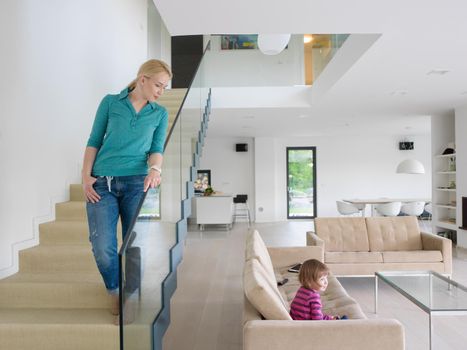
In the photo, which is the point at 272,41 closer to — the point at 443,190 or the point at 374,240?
the point at 374,240

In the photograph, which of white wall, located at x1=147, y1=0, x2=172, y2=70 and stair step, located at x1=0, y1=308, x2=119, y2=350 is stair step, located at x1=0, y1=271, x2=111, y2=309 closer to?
stair step, located at x1=0, y1=308, x2=119, y2=350

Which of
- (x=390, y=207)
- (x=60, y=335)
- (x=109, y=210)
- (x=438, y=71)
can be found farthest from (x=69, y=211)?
(x=390, y=207)

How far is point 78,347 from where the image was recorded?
2385 millimetres

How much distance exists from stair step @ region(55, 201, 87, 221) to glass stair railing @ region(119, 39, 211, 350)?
969 mm

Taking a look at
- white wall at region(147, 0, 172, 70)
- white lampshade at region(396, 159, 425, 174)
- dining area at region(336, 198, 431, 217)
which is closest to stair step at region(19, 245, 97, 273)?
white wall at region(147, 0, 172, 70)

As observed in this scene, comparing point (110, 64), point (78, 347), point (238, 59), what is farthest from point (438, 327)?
point (238, 59)

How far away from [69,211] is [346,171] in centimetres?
1163

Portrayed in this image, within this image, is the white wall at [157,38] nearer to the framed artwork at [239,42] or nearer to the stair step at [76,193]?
the framed artwork at [239,42]

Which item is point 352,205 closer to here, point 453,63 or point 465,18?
point 453,63

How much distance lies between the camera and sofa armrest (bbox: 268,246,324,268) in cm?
475

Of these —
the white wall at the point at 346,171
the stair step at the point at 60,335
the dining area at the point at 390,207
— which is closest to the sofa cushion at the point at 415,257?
the stair step at the point at 60,335

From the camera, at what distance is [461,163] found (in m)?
8.35

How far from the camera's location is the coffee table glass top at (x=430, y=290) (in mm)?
3449

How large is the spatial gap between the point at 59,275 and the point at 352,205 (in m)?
8.77
